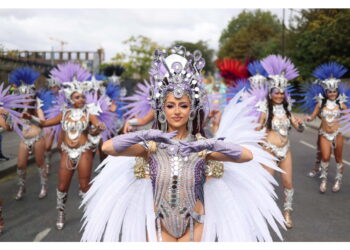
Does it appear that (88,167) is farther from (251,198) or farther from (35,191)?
(251,198)

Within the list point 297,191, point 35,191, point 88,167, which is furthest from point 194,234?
point 35,191

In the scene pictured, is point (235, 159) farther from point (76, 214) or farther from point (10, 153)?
point (10, 153)

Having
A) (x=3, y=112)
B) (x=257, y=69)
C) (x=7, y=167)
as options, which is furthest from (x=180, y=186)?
(x=7, y=167)

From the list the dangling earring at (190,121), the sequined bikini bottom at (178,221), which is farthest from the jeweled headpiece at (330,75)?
the sequined bikini bottom at (178,221)

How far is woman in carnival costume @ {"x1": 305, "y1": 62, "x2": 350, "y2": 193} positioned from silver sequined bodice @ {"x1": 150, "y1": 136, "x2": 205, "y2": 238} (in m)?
4.41

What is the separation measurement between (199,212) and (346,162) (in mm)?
7499

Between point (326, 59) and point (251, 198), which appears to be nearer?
point (251, 198)

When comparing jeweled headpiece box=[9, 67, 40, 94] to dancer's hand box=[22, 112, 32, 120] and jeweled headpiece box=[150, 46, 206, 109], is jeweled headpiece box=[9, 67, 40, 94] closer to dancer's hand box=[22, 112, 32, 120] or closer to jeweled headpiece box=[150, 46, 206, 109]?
dancer's hand box=[22, 112, 32, 120]

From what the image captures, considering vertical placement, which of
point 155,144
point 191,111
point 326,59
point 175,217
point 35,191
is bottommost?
point 35,191

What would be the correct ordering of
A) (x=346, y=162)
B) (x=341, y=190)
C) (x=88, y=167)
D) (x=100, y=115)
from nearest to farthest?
(x=88, y=167) → (x=100, y=115) → (x=341, y=190) → (x=346, y=162)

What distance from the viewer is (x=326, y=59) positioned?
22.9 metres

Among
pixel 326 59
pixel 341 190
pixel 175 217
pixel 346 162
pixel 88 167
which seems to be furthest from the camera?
pixel 326 59

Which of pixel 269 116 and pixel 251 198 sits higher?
pixel 269 116

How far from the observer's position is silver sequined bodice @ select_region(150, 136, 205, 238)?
2.51m
